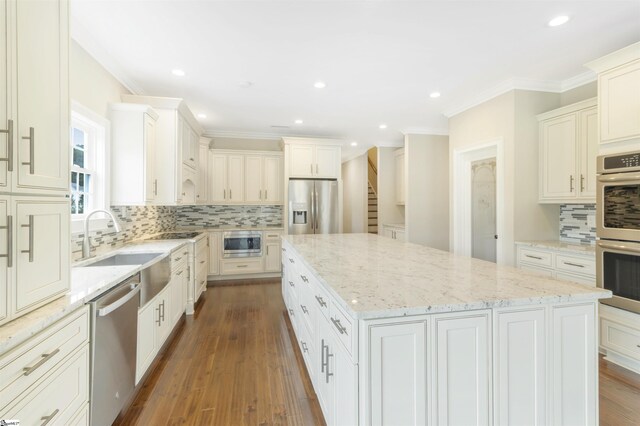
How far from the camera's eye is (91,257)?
7.73 ft

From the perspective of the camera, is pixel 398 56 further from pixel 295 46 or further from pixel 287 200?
pixel 287 200

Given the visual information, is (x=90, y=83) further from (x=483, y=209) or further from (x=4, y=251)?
(x=483, y=209)

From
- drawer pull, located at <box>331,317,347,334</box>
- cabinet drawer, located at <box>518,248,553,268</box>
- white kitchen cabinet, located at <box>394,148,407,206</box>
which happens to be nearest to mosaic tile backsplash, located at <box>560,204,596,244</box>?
cabinet drawer, located at <box>518,248,553,268</box>

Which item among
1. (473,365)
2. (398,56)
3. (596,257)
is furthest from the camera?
(398,56)

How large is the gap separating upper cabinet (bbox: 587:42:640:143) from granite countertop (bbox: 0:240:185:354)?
3.79 metres

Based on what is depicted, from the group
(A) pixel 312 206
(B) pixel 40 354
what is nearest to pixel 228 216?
(A) pixel 312 206

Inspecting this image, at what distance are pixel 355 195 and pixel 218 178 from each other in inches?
146

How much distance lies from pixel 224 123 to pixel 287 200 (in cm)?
164

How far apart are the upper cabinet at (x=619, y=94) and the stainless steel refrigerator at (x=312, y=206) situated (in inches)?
141

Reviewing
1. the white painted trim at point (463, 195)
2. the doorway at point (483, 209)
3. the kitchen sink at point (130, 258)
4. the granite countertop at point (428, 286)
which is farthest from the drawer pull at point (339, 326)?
the white painted trim at point (463, 195)

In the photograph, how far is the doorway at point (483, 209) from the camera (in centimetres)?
391

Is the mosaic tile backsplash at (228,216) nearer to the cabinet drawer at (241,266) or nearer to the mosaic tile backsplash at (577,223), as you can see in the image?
the cabinet drawer at (241,266)

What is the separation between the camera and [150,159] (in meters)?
3.15

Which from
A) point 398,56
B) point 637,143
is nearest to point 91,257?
point 398,56
